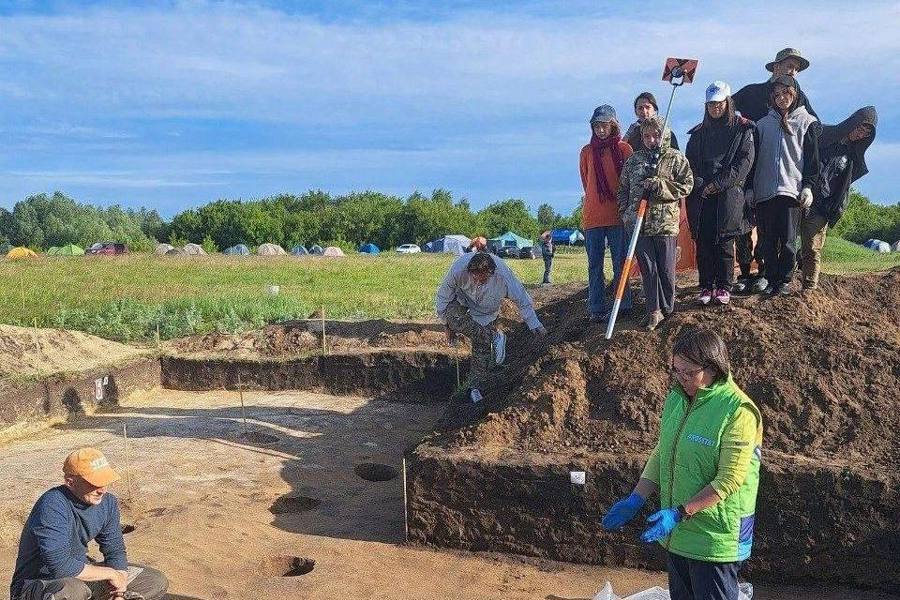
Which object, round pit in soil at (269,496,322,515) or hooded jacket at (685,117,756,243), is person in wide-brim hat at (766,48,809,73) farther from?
round pit in soil at (269,496,322,515)

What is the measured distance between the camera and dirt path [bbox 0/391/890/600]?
5141 millimetres

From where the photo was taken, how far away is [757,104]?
7527 mm

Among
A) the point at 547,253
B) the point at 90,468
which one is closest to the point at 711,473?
the point at 90,468

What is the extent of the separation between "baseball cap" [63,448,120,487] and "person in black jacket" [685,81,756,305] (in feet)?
15.6

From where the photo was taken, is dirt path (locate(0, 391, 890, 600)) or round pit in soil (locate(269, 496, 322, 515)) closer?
dirt path (locate(0, 391, 890, 600))

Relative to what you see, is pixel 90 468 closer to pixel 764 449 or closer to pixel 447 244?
pixel 764 449

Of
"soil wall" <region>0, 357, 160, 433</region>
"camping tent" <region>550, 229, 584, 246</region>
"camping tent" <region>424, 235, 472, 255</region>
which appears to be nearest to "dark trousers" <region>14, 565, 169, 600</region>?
"soil wall" <region>0, 357, 160, 433</region>

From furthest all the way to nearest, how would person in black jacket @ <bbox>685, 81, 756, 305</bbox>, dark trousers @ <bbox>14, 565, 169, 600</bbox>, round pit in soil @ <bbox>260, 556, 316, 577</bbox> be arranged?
person in black jacket @ <bbox>685, 81, 756, 305</bbox> < round pit in soil @ <bbox>260, 556, 316, 577</bbox> < dark trousers @ <bbox>14, 565, 169, 600</bbox>

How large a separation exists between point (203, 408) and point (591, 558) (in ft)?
20.8

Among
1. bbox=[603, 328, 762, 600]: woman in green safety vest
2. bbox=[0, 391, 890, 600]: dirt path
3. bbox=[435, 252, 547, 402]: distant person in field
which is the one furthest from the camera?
bbox=[435, 252, 547, 402]: distant person in field

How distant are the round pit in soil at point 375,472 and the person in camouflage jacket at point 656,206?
282 cm

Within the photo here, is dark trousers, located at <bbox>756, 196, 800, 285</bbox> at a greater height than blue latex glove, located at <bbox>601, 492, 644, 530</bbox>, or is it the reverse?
dark trousers, located at <bbox>756, 196, 800, 285</bbox>

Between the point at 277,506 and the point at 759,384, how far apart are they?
12.8ft

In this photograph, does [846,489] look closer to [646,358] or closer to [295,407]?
[646,358]
